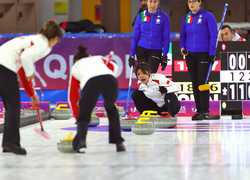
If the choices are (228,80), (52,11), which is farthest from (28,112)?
(52,11)

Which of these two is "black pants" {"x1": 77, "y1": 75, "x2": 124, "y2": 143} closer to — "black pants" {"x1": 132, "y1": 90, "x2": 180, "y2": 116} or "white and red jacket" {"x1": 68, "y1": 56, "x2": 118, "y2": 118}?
"white and red jacket" {"x1": 68, "y1": 56, "x2": 118, "y2": 118}

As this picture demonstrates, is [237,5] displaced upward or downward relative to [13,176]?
upward

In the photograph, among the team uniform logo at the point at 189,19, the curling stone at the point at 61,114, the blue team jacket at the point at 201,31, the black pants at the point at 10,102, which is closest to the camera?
the black pants at the point at 10,102

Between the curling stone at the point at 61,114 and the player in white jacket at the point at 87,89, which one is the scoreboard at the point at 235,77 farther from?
the player in white jacket at the point at 87,89

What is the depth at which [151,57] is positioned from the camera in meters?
8.55

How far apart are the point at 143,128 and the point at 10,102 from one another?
72.4 inches

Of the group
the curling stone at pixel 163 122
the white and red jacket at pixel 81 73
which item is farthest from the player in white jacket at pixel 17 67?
the curling stone at pixel 163 122

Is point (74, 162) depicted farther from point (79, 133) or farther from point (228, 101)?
point (228, 101)

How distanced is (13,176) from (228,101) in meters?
5.28

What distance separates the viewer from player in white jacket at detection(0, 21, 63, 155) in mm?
5594

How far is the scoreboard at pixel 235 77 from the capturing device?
9367 mm

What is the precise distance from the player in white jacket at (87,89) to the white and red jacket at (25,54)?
12.8 inches

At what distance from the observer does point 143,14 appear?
8.56m

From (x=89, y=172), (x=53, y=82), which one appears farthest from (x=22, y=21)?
(x=89, y=172)
